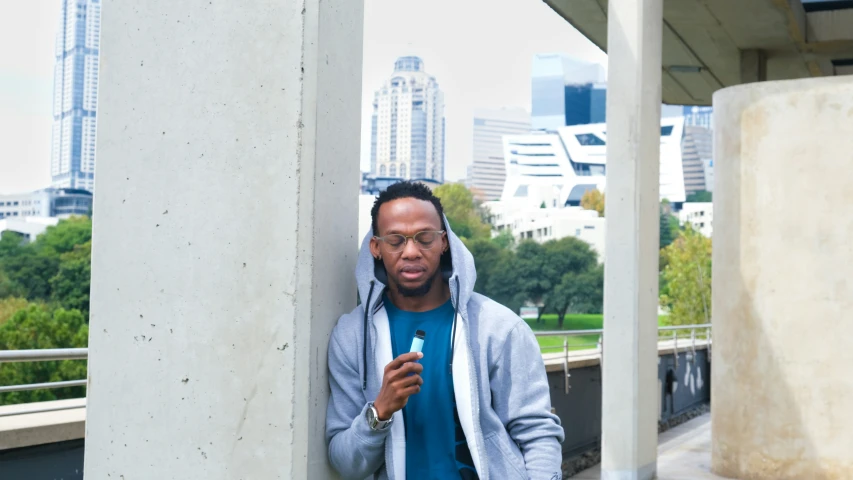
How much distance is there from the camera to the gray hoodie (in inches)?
97.3

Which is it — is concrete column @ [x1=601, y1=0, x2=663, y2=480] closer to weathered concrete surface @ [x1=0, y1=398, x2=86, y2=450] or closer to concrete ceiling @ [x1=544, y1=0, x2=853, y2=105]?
concrete ceiling @ [x1=544, y1=0, x2=853, y2=105]

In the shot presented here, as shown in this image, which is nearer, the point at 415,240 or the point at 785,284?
the point at 415,240

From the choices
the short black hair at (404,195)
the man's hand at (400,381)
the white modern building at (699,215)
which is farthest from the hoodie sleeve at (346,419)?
the white modern building at (699,215)

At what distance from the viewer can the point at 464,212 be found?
119500mm

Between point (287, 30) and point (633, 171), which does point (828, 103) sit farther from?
point (287, 30)

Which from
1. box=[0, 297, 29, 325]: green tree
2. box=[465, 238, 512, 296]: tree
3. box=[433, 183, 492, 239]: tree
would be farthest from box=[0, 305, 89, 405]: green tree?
box=[433, 183, 492, 239]: tree

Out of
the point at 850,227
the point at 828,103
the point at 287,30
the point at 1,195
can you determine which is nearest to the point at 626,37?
the point at 828,103

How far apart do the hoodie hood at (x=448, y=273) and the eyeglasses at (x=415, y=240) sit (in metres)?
0.05

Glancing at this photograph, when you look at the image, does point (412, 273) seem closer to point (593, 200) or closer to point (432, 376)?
point (432, 376)

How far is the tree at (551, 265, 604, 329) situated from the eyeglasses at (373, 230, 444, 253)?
98.2 meters

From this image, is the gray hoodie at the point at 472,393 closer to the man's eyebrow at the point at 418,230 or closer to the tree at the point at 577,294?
the man's eyebrow at the point at 418,230

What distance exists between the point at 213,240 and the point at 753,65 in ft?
42.2

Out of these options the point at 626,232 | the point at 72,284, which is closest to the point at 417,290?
the point at 626,232

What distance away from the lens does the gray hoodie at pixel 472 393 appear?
2.47m
